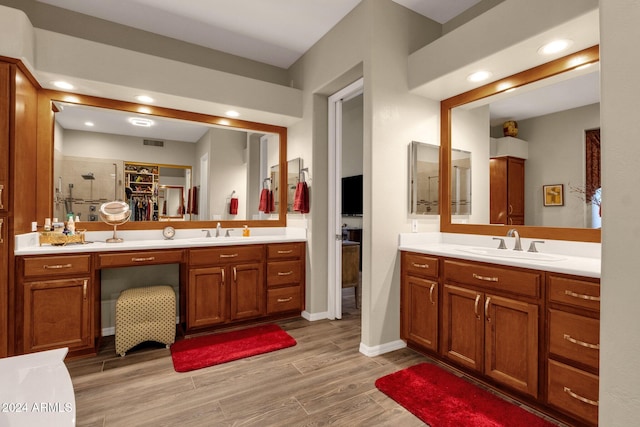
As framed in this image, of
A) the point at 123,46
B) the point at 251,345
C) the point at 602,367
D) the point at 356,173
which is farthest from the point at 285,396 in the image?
the point at 356,173

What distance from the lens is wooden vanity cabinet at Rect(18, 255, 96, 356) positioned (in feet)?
7.75

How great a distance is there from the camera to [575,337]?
173 centimetres

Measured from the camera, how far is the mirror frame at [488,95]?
2.15m

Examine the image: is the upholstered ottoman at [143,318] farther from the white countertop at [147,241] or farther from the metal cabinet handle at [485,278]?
the metal cabinet handle at [485,278]

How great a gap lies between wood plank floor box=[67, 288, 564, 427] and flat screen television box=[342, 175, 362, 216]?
338 cm

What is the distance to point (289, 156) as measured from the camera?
3984 millimetres

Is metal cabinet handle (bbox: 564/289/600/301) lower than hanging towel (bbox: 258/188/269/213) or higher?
lower

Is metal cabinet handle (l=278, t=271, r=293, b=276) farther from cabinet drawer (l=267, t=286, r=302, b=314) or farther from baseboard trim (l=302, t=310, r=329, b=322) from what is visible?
baseboard trim (l=302, t=310, r=329, b=322)

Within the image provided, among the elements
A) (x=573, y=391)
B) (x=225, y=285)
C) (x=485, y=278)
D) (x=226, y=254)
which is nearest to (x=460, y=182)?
(x=485, y=278)

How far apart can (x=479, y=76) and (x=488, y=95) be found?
8.4 inches

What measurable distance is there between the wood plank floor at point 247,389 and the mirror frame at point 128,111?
1.21m

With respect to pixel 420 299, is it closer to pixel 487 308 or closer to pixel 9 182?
pixel 487 308

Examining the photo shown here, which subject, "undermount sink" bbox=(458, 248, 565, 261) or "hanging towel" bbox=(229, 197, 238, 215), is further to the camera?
"hanging towel" bbox=(229, 197, 238, 215)

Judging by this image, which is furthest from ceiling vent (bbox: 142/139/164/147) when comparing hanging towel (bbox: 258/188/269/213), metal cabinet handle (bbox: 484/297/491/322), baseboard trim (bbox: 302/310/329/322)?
metal cabinet handle (bbox: 484/297/491/322)
